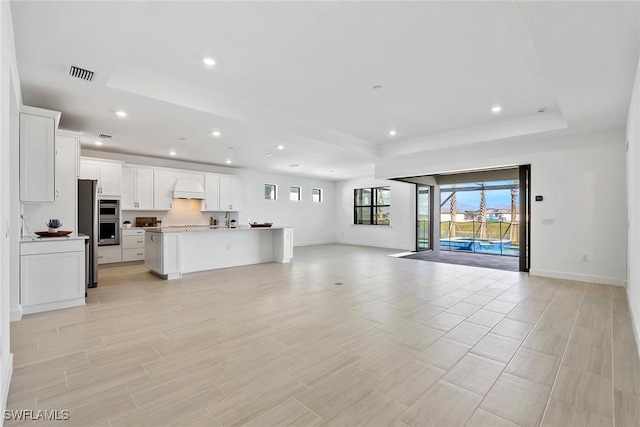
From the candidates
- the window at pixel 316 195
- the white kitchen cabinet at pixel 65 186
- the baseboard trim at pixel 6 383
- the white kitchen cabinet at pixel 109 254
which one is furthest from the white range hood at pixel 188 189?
the baseboard trim at pixel 6 383

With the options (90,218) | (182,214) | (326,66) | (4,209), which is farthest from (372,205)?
(4,209)

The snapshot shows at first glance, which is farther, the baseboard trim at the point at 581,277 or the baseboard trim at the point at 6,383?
the baseboard trim at the point at 581,277

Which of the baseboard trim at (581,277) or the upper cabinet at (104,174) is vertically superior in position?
the upper cabinet at (104,174)

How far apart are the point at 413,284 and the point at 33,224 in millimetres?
5944

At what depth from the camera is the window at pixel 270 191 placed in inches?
427

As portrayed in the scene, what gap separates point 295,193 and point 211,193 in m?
3.66

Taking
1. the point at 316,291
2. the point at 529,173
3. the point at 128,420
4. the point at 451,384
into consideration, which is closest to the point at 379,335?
the point at 451,384

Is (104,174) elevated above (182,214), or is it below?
above

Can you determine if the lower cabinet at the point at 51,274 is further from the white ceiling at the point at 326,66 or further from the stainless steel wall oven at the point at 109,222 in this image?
the stainless steel wall oven at the point at 109,222

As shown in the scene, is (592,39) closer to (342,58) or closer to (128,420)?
(342,58)

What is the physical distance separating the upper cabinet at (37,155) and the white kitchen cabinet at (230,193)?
5.33 meters

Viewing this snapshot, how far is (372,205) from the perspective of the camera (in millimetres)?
11672

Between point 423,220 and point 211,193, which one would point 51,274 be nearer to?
point 211,193

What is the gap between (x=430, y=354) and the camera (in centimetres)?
262
